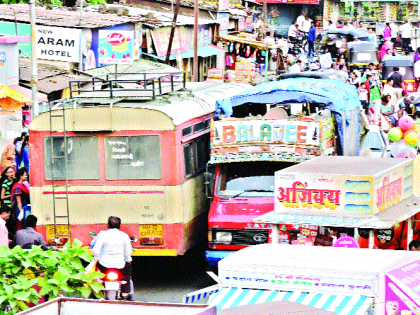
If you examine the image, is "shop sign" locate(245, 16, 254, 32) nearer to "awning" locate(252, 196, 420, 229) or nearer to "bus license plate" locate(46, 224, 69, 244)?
"bus license plate" locate(46, 224, 69, 244)

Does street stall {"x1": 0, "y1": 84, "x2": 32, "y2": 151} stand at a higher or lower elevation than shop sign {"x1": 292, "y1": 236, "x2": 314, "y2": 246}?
higher

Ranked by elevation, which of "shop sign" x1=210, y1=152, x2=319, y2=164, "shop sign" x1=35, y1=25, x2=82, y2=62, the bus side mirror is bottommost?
the bus side mirror

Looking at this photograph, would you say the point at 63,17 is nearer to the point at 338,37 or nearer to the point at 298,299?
the point at 298,299

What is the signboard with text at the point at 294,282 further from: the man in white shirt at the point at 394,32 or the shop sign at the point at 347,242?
the man in white shirt at the point at 394,32

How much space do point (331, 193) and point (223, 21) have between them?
34.3 meters

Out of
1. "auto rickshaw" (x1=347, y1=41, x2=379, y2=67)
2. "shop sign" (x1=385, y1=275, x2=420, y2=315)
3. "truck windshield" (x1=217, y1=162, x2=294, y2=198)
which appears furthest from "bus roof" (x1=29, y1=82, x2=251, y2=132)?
"auto rickshaw" (x1=347, y1=41, x2=379, y2=67)

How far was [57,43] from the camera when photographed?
1059 inches

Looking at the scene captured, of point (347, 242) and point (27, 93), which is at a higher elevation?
point (27, 93)

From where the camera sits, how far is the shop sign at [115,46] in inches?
1116

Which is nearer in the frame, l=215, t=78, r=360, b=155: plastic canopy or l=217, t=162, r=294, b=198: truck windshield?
l=217, t=162, r=294, b=198: truck windshield

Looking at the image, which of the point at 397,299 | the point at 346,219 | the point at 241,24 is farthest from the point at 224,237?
the point at 241,24

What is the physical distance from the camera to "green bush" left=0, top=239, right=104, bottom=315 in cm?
773

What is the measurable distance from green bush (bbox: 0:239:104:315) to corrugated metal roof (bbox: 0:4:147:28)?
19.2 meters

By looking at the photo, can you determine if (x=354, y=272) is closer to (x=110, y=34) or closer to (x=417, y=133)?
(x=417, y=133)
